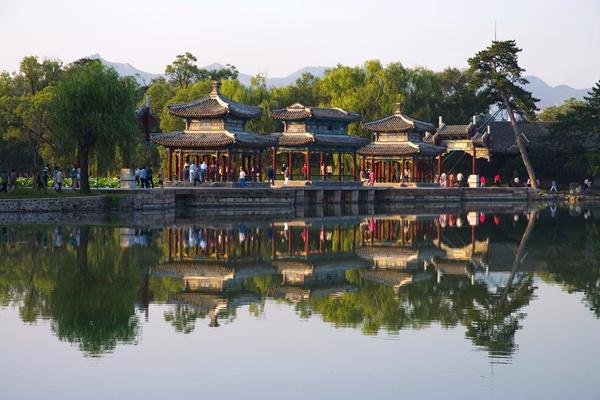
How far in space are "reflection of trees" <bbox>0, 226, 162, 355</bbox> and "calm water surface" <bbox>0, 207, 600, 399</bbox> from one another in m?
0.05

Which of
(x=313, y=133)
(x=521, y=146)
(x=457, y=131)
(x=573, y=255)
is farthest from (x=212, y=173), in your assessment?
(x=573, y=255)

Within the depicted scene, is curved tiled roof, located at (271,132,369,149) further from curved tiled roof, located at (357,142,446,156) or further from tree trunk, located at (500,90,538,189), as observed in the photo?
tree trunk, located at (500,90,538,189)

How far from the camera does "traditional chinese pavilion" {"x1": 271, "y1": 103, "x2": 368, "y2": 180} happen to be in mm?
60781

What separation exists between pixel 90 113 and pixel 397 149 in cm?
2558

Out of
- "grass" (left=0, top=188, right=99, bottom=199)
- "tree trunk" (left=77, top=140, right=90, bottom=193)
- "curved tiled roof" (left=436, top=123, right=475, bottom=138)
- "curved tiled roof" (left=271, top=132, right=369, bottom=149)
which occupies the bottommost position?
"grass" (left=0, top=188, right=99, bottom=199)

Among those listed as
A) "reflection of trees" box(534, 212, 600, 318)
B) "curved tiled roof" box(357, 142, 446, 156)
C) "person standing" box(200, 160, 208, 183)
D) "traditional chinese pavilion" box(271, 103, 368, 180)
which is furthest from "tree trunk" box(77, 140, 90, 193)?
"curved tiled roof" box(357, 142, 446, 156)

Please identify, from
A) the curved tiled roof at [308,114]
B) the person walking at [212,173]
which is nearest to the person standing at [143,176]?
the person walking at [212,173]

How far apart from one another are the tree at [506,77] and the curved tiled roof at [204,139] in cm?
2154

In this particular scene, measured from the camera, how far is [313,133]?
61.5 m

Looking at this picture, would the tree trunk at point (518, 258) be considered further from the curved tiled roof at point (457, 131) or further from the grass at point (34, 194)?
the curved tiled roof at point (457, 131)

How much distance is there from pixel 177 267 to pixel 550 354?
11.7m

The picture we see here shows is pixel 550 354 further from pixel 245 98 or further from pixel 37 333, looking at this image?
pixel 245 98

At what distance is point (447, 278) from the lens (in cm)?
2325

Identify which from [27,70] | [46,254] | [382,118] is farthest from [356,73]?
[46,254]
